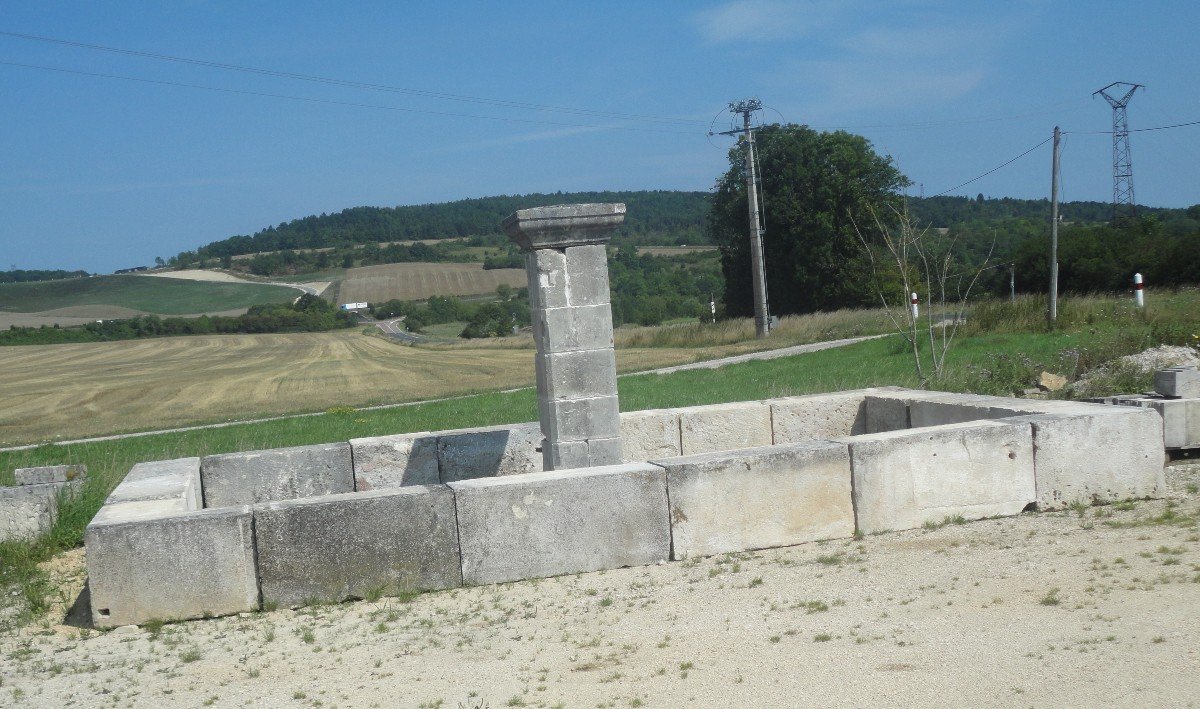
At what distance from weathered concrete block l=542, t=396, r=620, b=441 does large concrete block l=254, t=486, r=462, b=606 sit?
1540mm

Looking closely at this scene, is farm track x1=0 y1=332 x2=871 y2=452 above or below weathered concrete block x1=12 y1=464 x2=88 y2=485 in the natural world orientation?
below

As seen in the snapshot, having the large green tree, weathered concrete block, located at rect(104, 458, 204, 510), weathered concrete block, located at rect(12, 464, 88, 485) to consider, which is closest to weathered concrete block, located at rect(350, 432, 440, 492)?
weathered concrete block, located at rect(104, 458, 204, 510)

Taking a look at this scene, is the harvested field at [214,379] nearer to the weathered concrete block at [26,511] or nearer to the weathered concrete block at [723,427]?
the weathered concrete block at [26,511]

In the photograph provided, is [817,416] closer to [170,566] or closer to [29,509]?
[170,566]

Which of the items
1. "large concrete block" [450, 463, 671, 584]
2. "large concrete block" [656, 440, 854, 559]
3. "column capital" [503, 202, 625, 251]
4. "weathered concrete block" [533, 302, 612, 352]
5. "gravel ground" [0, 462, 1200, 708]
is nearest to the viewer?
"gravel ground" [0, 462, 1200, 708]

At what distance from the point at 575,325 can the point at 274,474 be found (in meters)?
3.03

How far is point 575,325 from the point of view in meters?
7.59

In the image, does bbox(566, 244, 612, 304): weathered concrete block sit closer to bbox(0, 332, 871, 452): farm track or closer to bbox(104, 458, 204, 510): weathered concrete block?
bbox(104, 458, 204, 510): weathered concrete block

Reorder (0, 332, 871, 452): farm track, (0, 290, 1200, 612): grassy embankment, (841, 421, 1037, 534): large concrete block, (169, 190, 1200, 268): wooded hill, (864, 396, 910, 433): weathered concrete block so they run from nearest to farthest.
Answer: (841, 421, 1037, 534): large concrete block, (864, 396, 910, 433): weathered concrete block, (0, 290, 1200, 612): grassy embankment, (0, 332, 871, 452): farm track, (169, 190, 1200, 268): wooded hill

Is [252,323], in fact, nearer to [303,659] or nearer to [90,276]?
[90,276]

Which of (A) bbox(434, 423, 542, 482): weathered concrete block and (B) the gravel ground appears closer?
(B) the gravel ground

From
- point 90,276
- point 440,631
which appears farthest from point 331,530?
point 90,276

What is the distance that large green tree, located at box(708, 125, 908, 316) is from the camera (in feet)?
164

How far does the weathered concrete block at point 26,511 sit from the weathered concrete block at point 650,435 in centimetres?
487
